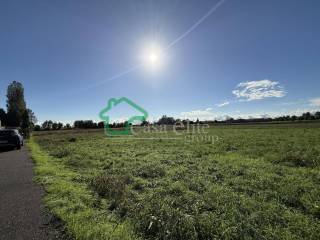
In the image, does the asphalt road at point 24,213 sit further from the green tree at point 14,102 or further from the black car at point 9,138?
the green tree at point 14,102

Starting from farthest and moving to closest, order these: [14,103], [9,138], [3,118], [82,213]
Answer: [3,118] → [14,103] → [9,138] → [82,213]

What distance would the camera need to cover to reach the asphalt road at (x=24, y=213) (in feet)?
11.6

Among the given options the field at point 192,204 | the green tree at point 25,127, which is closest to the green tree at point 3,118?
the green tree at point 25,127

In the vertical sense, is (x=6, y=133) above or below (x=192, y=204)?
above

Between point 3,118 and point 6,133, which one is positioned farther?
point 3,118

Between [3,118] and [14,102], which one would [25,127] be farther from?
[3,118]

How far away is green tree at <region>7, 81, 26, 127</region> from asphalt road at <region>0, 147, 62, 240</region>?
171 feet

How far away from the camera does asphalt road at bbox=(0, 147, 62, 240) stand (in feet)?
11.6

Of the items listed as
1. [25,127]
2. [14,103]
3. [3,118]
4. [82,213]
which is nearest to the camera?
[82,213]

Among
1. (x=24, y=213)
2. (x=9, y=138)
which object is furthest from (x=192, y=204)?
(x=9, y=138)

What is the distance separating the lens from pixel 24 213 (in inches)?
170

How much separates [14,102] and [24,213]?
5744 centimetres

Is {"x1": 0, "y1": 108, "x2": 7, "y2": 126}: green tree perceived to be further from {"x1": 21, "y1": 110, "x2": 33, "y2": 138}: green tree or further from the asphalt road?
the asphalt road

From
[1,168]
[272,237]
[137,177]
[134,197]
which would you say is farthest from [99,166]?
[272,237]
